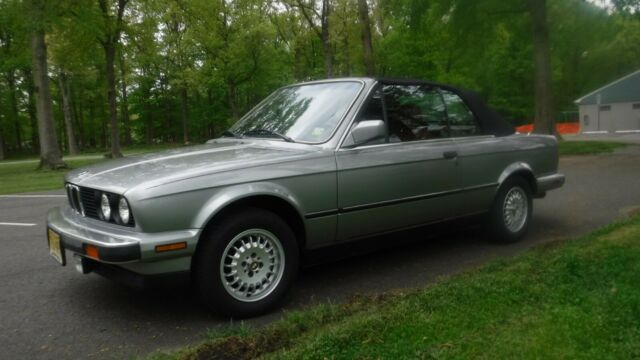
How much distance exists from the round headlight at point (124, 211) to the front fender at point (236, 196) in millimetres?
393

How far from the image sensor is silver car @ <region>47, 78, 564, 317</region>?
330 centimetres

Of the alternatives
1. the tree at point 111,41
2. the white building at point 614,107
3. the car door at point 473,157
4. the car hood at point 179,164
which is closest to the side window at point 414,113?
the car door at point 473,157

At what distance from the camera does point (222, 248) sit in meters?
3.44

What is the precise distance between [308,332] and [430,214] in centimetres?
195

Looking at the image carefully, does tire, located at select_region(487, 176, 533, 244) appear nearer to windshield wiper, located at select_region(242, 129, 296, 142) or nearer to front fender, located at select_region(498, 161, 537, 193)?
front fender, located at select_region(498, 161, 537, 193)

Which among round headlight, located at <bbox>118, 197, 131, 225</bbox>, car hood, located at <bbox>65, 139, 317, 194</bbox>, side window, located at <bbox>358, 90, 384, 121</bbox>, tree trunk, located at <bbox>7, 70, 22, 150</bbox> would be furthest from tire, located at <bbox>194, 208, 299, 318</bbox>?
tree trunk, located at <bbox>7, 70, 22, 150</bbox>

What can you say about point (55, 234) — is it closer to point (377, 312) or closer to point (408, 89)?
point (377, 312)

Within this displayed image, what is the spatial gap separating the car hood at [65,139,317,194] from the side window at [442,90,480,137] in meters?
1.74

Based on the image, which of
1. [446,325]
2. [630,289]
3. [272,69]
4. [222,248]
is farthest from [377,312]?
[272,69]

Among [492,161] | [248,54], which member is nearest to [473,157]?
[492,161]

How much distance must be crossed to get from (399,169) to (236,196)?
1510mm

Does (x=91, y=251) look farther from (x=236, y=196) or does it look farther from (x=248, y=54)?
(x=248, y=54)

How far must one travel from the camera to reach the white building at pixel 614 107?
4688cm

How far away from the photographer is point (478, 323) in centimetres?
304
